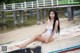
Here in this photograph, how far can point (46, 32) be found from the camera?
23.0 ft

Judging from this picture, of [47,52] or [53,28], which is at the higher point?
[53,28]

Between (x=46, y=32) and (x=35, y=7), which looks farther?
(x=35, y=7)

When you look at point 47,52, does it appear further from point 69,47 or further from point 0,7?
point 0,7

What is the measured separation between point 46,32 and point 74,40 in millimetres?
641

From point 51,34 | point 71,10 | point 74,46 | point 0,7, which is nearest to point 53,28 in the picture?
point 51,34

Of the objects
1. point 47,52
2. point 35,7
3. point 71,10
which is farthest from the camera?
point 35,7

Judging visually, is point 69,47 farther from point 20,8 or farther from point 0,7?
point 0,7

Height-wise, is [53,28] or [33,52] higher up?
[53,28]

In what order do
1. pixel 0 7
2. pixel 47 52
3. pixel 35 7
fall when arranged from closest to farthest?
pixel 47 52 < pixel 35 7 < pixel 0 7

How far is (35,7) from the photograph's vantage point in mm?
28500

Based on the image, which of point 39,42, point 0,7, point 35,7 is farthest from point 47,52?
point 0,7

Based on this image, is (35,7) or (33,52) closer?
(33,52)

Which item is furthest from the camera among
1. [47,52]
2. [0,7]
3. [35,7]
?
[0,7]

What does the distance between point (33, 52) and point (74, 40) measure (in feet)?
3.05
